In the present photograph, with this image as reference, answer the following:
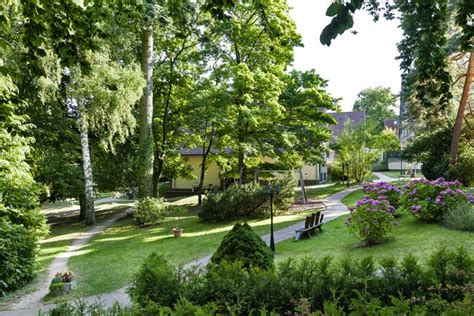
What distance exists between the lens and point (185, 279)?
538 cm

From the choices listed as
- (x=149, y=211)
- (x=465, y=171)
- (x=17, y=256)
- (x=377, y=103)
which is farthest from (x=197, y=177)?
(x=377, y=103)

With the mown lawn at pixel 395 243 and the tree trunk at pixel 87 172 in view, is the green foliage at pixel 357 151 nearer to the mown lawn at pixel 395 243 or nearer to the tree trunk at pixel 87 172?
the mown lawn at pixel 395 243

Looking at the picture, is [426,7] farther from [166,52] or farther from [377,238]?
[166,52]

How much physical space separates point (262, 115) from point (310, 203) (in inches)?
279

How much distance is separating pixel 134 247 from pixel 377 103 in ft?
234

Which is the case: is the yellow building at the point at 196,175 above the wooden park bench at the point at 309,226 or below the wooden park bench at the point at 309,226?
above

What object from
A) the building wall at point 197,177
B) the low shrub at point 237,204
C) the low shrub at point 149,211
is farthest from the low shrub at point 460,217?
the building wall at point 197,177

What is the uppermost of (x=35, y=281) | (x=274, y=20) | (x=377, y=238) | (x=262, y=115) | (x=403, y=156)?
(x=274, y=20)

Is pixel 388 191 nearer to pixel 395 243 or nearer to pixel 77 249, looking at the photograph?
pixel 395 243

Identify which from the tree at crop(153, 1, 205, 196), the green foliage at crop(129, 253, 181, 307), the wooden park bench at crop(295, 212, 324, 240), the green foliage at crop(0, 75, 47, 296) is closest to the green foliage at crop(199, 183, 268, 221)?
the wooden park bench at crop(295, 212, 324, 240)

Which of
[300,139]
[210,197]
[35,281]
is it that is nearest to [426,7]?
[35,281]

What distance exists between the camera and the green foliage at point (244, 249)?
7.46m

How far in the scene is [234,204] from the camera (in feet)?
63.5

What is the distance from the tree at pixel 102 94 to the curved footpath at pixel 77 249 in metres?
3.95
